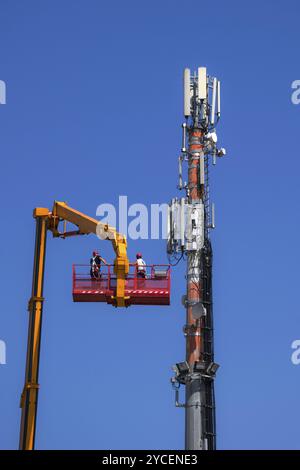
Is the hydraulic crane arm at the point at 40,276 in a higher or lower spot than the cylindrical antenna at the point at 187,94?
lower

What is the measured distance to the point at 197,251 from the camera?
265 ft

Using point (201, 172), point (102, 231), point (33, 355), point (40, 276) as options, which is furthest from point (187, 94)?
point (33, 355)

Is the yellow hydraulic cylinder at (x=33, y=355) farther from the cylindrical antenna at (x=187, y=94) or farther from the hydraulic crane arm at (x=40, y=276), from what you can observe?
the cylindrical antenna at (x=187, y=94)

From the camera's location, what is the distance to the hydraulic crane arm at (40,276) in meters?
68.8

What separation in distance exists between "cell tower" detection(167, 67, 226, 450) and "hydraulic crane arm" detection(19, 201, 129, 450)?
8334 mm

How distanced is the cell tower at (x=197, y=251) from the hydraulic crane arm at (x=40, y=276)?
8334mm

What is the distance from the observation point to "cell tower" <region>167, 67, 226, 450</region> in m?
78.3

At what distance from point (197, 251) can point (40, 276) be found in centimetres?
1358

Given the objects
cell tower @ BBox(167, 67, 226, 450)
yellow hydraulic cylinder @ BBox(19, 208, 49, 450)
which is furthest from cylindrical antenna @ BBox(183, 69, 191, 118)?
yellow hydraulic cylinder @ BBox(19, 208, 49, 450)

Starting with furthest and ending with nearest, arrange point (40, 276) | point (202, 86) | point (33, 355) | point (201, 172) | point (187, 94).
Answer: point (187, 94) → point (202, 86) → point (201, 172) → point (40, 276) → point (33, 355)

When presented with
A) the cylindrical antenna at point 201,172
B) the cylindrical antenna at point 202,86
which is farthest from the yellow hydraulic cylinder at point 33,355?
the cylindrical antenna at point 202,86

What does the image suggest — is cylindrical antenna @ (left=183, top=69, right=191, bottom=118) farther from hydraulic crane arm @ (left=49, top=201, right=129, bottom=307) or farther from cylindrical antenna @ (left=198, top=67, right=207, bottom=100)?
hydraulic crane arm @ (left=49, top=201, right=129, bottom=307)

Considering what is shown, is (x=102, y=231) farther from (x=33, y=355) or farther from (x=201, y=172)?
(x=201, y=172)
